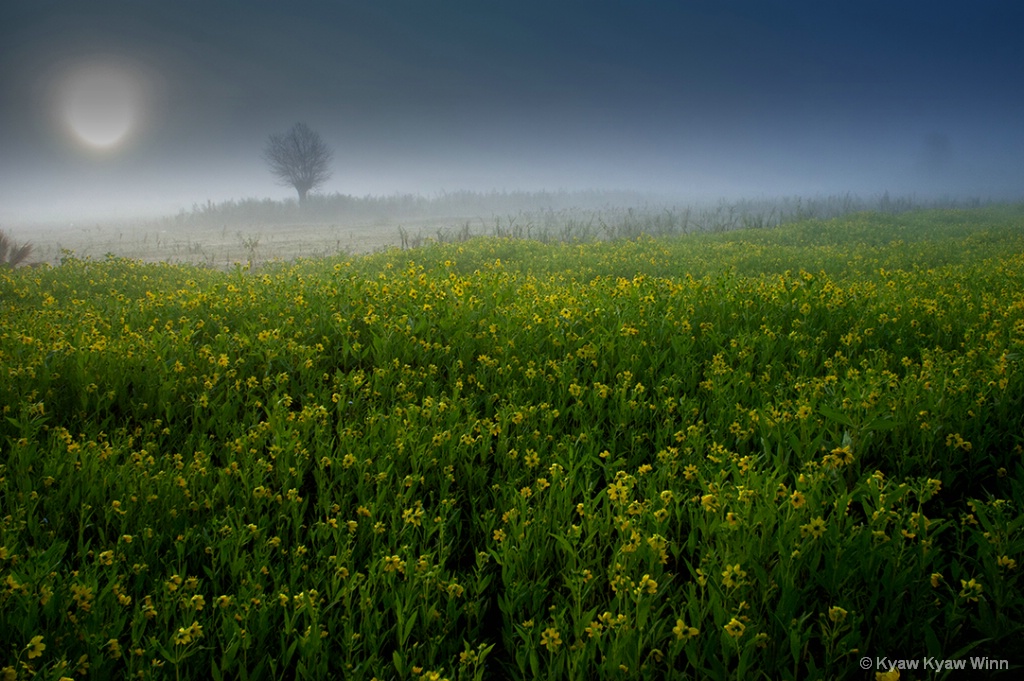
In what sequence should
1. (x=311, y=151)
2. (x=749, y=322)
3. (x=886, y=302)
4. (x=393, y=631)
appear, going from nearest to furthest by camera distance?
(x=393, y=631) → (x=749, y=322) → (x=886, y=302) → (x=311, y=151)

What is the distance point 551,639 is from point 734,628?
0.72 meters

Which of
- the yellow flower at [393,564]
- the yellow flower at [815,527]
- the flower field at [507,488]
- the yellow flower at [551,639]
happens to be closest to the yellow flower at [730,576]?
the flower field at [507,488]

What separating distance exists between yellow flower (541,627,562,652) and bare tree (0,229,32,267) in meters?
20.3

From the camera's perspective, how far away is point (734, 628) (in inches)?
92.8

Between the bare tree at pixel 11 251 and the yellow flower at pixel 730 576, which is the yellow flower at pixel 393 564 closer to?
the yellow flower at pixel 730 576

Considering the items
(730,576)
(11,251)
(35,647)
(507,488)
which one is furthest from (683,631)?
(11,251)

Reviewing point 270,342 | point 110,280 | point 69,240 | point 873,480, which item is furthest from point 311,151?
point 873,480

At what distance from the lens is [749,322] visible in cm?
684

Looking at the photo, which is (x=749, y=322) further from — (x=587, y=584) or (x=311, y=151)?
(x=311, y=151)

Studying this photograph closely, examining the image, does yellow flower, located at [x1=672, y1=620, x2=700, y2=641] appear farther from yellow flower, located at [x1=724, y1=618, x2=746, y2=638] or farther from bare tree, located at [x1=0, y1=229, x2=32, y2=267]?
bare tree, located at [x1=0, y1=229, x2=32, y2=267]

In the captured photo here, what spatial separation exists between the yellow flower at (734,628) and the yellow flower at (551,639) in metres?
0.65

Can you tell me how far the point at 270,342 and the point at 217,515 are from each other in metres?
2.50

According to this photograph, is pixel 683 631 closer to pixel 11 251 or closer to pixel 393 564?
pixel 393 564

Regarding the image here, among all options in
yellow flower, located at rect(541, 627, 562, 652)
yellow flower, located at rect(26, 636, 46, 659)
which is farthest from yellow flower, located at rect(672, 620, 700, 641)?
yellow flower, located at rect(26, 636, 46, 659)
